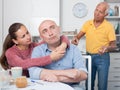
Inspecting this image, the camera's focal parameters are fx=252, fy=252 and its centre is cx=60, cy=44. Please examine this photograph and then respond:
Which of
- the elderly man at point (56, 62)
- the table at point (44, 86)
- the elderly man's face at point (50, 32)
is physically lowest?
the table at point (44, 86)

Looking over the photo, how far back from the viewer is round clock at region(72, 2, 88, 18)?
501cm

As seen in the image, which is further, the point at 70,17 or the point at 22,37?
the point at 70,17

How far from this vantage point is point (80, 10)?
5.01 meters

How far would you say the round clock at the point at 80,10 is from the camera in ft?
16.4

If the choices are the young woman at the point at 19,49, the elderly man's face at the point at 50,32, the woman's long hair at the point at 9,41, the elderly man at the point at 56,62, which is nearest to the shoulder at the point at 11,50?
the young woman at the point at 19,49

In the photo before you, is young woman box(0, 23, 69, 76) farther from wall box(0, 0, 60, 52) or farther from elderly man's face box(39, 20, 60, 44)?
wall box(0, 0, 60, 52)

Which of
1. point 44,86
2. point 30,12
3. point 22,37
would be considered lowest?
point 44,86

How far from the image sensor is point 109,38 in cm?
350

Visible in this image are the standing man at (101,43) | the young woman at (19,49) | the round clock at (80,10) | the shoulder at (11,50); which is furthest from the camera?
the round clock at (80,10)

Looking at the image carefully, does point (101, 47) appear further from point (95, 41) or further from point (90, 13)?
point (90, 13)

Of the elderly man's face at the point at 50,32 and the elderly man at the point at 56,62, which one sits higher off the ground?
the elderly man's face at the point at 50,32

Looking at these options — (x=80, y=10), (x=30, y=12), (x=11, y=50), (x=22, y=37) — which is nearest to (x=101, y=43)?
(x=22, y=37)

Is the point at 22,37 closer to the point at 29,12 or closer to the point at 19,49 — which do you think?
the point at 19,49

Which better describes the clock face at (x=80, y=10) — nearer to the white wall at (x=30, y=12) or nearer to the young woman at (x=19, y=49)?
the white wall at (x=30, y=12)
